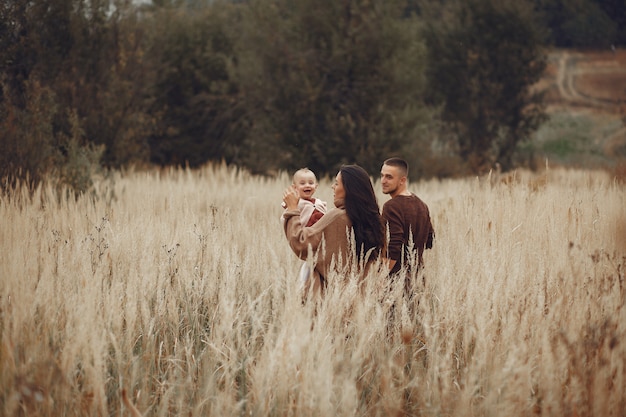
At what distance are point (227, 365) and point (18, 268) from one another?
1.59 meters

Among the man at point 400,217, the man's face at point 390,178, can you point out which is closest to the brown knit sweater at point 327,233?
the man at point 400,217

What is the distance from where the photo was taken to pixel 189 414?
325 cm

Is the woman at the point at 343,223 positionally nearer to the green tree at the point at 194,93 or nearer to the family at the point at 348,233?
the family at the point at 348,233

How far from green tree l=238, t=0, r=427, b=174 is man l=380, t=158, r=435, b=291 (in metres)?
12.2

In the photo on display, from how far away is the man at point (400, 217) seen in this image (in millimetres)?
4426

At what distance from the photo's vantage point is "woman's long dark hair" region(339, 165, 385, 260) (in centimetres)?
412

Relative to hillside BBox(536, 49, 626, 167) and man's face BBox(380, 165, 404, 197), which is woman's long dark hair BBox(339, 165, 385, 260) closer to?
man's face BBox(380, 165, 404, 197)

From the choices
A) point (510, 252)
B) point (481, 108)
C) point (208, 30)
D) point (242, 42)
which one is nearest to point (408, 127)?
point (242, 42)

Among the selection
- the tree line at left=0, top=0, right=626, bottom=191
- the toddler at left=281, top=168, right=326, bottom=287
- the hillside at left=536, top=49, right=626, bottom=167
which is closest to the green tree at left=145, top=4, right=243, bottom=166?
the tree line at left=0, top=0, right=626, bottom=191

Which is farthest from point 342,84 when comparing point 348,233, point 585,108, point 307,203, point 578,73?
point 578,73

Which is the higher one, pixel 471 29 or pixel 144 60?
pixel 471 29

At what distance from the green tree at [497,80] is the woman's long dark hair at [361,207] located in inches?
819

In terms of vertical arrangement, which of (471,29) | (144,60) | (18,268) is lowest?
(18,268)

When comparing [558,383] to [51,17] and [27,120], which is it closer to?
[27,120]
